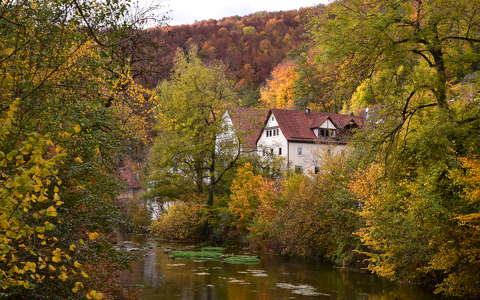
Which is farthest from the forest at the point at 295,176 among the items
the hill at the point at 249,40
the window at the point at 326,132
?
the hill at the point at 249,40

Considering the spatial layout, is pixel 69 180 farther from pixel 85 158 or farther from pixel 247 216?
pixel 247 216

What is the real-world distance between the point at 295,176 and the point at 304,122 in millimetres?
20054

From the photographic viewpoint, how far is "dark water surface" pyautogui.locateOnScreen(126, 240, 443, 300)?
1950 cm

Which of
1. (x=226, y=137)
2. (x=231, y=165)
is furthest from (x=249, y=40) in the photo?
(x=231, y=165)

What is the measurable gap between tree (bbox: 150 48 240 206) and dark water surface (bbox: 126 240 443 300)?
12831 mm

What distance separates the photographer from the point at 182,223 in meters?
41.1

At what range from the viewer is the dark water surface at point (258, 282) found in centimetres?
1950

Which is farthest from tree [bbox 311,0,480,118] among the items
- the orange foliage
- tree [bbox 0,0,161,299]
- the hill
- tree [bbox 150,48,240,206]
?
the hill

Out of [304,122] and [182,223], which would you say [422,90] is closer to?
[182,223]

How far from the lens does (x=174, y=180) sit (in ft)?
136

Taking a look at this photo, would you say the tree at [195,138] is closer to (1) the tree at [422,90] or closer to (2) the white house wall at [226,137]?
(2) the white house wall at [226,137]

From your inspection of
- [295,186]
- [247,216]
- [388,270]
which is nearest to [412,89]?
[388,270]

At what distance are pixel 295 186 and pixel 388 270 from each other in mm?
13480

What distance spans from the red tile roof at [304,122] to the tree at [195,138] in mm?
11031
